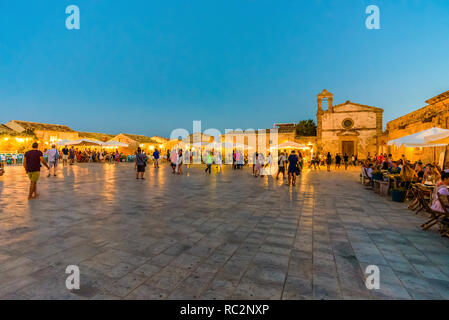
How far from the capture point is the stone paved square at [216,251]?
7.09 ft

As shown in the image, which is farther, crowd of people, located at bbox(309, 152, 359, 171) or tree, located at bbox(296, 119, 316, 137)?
tree, located at bbox(296, 119, 316, 137)

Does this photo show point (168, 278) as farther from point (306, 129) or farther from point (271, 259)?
point (306, 129)

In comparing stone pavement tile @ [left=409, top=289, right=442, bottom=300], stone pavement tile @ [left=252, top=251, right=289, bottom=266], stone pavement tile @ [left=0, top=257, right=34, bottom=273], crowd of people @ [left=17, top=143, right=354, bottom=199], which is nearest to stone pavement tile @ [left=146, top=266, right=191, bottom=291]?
stone pavement tile @ [left=252, top=251, right=289, bottom=266]

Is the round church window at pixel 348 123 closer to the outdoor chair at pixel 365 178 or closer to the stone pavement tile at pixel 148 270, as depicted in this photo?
the outdoor chair at pixel 365 178

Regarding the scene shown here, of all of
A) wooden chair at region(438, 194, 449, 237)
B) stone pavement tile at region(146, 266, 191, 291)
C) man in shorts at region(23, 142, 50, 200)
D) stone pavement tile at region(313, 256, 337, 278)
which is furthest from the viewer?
man in shorts at region(23, 142, 50, 200)

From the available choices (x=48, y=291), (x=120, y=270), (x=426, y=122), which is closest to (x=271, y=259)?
(x=120, y=270)

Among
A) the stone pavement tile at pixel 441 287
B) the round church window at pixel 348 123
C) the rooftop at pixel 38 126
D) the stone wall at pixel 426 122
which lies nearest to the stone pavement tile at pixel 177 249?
the stone pavement tile at pixel 441 287

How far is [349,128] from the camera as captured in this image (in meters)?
26.3

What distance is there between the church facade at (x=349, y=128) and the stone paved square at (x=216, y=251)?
23667 mm

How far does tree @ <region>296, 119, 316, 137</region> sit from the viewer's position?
48.2 metres

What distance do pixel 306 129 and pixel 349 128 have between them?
24464mm

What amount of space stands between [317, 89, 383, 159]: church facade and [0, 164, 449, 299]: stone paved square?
932 inches

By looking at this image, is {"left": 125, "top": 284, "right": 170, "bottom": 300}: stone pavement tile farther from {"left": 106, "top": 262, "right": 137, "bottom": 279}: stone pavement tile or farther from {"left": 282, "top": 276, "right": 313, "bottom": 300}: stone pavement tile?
{"left": 282, "top": 276, "right": 313, "bottom": 300}: stone pavement tile
